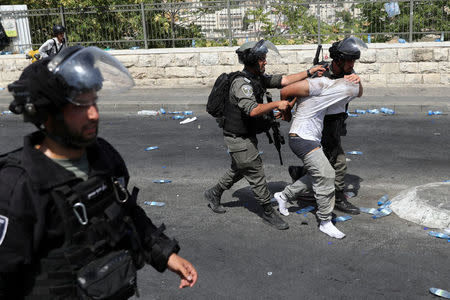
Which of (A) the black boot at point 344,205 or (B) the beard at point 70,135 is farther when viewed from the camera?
(A) the black boot at point 344,205

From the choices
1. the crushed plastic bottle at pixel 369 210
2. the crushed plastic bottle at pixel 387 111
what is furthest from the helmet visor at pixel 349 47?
the crushed plastic bottle at pixel 387 111

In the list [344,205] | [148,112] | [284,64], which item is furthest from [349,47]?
[284,64]

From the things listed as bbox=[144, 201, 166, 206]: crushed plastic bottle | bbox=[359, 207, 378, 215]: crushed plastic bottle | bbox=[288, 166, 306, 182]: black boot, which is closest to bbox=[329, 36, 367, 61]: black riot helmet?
bbox=[288, 166, 306, 182]: black boot

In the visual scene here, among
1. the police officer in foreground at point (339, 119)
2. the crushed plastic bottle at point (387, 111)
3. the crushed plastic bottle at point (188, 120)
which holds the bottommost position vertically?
the crushed plastic bottle at point (387, 111)

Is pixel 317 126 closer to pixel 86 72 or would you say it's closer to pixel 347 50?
pixel 347 50

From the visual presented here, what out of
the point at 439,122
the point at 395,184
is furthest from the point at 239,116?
the point at 439,122

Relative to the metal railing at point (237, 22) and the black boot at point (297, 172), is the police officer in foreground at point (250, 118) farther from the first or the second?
the metal railing at point (237, 22)

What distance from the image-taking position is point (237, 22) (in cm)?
1416

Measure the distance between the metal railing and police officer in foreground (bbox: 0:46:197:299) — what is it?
12004 mm

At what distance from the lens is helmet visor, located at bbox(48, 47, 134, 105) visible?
211cm

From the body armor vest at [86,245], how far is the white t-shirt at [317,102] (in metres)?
3.25

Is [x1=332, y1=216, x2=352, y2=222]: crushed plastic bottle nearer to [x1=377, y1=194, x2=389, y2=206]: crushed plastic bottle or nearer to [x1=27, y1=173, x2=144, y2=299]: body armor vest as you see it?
[x1=377, y1=194, x2=389, y2=206]: crushed plastic bottle

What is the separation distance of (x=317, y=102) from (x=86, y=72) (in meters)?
3.44

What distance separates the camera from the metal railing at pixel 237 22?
13.2 meters
